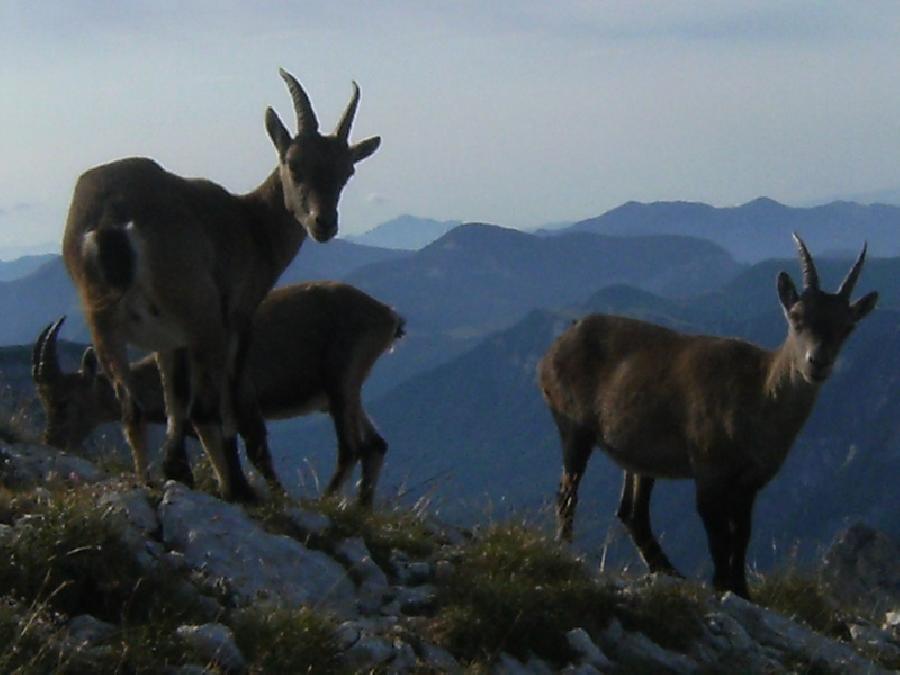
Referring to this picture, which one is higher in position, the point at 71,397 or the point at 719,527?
the point at 71,397

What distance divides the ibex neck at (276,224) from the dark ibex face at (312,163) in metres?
0.11

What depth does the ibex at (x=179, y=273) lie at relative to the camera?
8547 mm

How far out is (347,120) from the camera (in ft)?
35.9

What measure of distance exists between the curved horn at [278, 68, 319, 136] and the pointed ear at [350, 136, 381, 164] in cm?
49

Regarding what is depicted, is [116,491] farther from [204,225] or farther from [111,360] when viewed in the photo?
[204,225]

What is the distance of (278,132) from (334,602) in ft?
15.5

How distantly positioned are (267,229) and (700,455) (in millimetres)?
4064

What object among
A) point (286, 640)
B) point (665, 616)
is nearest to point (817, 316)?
point (665, 616)

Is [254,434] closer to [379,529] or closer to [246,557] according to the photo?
[379,529]

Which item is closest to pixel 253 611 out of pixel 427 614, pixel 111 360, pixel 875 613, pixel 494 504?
pixel 427 614

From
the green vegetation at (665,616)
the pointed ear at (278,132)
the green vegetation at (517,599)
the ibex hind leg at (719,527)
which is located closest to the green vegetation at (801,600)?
the ibex hind leg at (719,527)

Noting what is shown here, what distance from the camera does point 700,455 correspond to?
11180 mm

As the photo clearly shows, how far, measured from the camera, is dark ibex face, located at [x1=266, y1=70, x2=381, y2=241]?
1026 cm

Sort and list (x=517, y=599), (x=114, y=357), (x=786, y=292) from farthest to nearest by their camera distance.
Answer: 1. (x=786, y=292)
2. (x=114, y=357)
3. (x=517, y=599)
